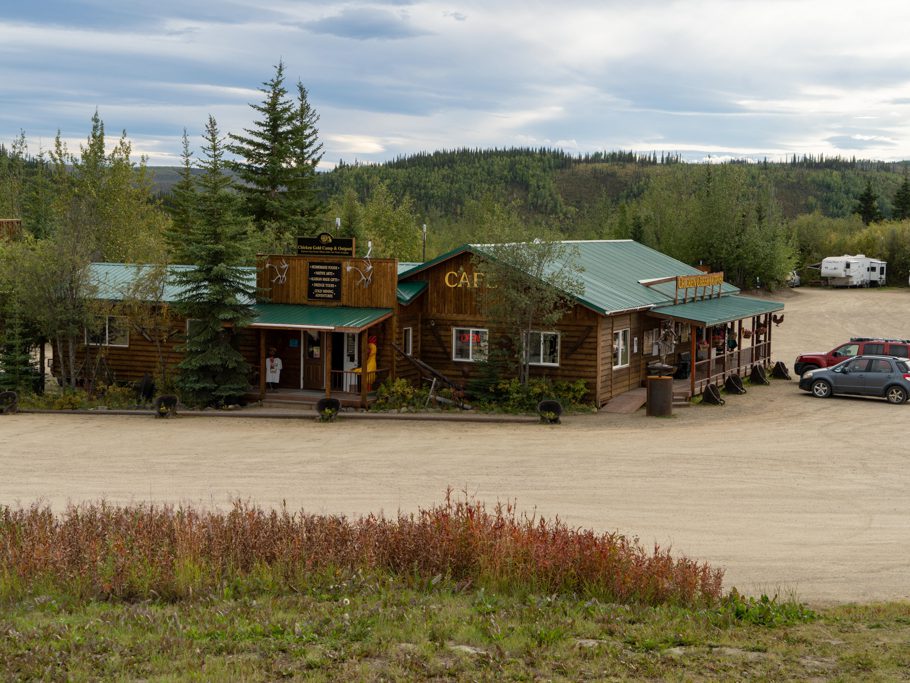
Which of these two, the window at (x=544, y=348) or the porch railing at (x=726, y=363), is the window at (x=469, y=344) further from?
the porch railing at (x=726, y=363)

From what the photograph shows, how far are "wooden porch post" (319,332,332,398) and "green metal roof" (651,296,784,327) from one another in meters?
10.3

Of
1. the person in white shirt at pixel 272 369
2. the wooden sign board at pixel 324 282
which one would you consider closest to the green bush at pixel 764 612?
the wooden sign board at pixel 324 282

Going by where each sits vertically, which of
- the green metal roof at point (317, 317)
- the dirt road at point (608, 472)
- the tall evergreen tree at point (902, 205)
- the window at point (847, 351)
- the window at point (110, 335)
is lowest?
the dirt road at point (608, 472)

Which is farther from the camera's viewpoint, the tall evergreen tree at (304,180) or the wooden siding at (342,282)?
the tall evergreen tree at (304,180)

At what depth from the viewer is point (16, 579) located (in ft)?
34.1

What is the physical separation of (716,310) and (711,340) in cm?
131

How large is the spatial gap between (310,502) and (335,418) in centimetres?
1004

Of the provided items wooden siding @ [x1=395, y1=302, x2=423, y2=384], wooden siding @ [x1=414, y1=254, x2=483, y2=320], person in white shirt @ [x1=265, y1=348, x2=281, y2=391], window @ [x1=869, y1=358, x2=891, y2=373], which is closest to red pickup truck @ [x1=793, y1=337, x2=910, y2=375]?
window @ [x1=869, y1=358, x2=891, y2=373]

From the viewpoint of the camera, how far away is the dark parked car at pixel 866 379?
29.8 metres

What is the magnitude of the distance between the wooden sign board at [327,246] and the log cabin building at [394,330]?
0.30 feet

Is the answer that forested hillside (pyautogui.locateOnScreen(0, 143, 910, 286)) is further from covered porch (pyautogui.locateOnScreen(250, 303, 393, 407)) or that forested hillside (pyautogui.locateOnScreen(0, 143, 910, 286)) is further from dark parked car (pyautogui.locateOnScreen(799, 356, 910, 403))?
dark parked car (pyautogui.locateOnScreen(799, 356, 910, 403))

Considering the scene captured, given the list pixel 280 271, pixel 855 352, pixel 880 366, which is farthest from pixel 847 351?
pixel 280 271

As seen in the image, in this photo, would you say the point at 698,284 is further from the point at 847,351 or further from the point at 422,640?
the point at 422,640

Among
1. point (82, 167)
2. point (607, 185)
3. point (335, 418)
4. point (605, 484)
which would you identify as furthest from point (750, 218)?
point (607, 185)
